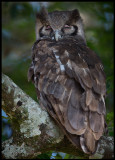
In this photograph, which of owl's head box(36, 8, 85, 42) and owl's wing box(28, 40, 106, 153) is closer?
owl's wing box(28, 40, 106, 153)

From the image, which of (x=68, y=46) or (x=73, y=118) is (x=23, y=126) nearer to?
(x=73, y=118)

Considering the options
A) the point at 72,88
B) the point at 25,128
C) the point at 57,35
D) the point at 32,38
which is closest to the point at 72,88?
the point at 72,88

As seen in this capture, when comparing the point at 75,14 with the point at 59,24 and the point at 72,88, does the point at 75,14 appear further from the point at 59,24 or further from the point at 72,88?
the point at 72,88

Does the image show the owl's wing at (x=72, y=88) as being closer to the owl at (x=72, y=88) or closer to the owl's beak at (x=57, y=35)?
the owl at (x=72, y=88)

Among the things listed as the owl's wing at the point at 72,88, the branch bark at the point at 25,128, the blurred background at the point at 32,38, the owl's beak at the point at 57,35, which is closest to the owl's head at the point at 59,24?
the owl's beak at the point at 57,35

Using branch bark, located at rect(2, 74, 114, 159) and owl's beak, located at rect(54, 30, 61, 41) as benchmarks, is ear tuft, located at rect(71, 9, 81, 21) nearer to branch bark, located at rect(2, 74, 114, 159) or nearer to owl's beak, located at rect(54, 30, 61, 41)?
owl's beak, located at rect(54, 30, 61, 41)

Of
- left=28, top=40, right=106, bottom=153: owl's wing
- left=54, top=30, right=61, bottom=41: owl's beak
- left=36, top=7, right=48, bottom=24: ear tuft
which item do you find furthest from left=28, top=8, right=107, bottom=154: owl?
left=36, top=7, right=48, bottom=24: ear tuft

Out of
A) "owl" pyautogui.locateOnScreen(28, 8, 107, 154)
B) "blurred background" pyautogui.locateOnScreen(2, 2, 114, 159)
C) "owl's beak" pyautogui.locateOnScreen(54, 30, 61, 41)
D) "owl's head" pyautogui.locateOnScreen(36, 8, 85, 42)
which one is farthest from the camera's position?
"owl's head" pyautogui.locateOnScreen(36, 8, 85, 42)

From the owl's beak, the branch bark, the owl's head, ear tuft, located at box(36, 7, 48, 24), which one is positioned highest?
ear tuft, located at box(36, 7, 48, 24)
